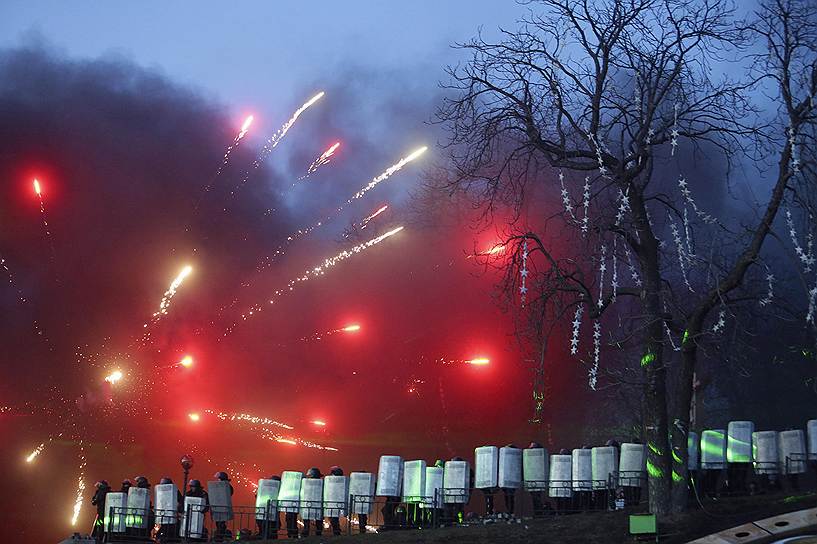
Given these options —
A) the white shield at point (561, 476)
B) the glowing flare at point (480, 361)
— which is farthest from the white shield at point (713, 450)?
the glowing flare at point (480, 361)

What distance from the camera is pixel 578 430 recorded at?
44.0 m

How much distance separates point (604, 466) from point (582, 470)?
2.17 ft

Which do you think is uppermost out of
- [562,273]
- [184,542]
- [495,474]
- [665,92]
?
[665,92]

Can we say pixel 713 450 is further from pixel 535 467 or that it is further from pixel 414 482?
pixel 414 482

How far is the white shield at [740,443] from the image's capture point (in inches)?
846

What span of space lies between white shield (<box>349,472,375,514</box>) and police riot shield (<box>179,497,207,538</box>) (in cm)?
420

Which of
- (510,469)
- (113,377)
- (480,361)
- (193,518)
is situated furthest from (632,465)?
(113,377)

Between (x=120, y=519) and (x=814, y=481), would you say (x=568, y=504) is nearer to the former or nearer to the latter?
(x=814, y=481)

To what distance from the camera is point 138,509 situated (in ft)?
82.9

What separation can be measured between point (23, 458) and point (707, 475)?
35.3 m

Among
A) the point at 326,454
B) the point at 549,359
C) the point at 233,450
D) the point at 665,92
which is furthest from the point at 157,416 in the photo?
the point at 665,92

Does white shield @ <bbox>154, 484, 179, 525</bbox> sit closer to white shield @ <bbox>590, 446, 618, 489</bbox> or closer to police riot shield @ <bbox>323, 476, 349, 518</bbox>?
police riot shield @ <bbox>323, 476, 349, 518</bbox>

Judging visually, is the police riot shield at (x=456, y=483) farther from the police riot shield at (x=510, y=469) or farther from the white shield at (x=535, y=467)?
the white shield at (x=535, y=467)

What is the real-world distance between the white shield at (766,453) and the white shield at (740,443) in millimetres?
188
